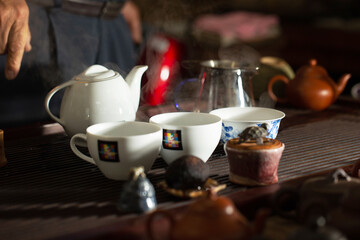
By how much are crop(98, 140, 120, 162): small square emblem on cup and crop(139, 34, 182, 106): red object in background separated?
0.79 meters

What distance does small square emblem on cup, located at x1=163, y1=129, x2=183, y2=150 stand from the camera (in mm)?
962

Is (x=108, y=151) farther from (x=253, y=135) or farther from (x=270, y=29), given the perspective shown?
(x=270, y=29)

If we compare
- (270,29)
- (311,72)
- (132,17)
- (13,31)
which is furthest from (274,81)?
(270,29)

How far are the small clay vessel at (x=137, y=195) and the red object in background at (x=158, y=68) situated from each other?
929 millimetres

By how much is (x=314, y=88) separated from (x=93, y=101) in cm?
77

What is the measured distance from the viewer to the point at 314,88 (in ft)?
5.06

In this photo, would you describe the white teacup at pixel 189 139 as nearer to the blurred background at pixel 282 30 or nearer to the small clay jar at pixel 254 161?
the small clay jar at pixel 254 161

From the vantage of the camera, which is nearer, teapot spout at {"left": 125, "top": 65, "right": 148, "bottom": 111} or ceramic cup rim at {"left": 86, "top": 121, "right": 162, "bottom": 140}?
ceramic cup rim at {"left": 86, "top": 121, "right": 162, "bottom": 140}

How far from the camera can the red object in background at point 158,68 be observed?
5.99 ft

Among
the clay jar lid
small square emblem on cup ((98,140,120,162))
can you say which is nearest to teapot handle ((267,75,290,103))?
the clay jar lid

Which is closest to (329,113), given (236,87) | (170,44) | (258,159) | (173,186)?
(236,87)

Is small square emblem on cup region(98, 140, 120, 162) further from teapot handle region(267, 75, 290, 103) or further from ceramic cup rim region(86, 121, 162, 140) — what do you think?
teapot handle region(267, 75, 290, 103)

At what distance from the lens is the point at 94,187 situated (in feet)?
3.01

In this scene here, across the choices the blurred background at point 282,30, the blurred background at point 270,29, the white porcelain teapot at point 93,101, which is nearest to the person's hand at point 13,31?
the white porcelain teapot at point 93,101
